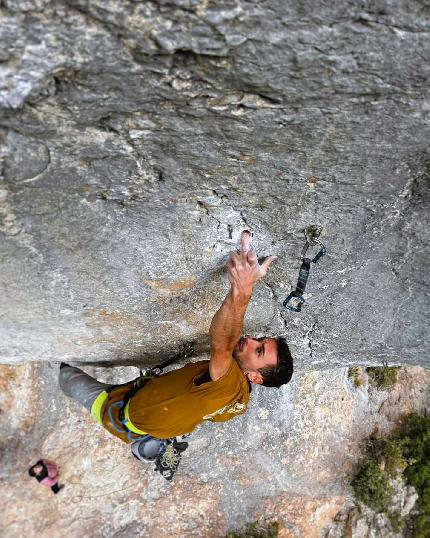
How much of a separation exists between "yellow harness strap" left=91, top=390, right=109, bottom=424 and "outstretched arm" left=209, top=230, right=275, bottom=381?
158cm

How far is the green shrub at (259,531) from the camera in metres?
5.79

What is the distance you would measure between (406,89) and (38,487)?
15.9 ft

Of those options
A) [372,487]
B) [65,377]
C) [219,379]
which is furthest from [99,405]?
[372,487]

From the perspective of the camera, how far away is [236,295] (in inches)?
113

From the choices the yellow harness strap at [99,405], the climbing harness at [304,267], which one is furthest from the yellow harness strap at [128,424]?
the climbing harness at [304,267]

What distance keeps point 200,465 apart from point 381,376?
9.34ft

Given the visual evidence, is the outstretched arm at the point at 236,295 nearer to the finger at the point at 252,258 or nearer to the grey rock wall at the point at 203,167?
the finger at the point at 252,258

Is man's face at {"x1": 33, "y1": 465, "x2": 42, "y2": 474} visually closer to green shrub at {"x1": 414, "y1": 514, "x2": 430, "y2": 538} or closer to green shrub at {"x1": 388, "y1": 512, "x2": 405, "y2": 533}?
green shrub at {"x1": 388, "y1": 512, "x2": 405, "y2": 533}

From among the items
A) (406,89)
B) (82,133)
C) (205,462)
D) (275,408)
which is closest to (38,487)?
(205,462)

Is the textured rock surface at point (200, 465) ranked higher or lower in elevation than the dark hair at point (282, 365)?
lower

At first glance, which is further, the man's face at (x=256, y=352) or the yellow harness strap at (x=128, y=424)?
the yellow harness strap at (x=128, y=424)

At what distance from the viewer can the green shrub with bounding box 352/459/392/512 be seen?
21.0ft

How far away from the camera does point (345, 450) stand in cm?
646

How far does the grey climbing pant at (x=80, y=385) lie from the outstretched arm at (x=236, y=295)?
1745mm
